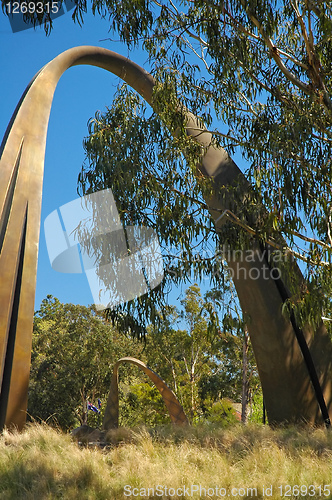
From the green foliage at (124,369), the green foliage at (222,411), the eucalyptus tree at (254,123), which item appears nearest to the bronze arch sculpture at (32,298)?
the eucalyptus tree at (254,123)

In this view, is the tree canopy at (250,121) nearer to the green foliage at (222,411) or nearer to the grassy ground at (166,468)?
the grassy ground at (166,468)

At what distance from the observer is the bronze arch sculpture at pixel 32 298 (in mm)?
6746

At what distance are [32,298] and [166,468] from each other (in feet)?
11.3

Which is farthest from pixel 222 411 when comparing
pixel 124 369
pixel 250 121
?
pixel 250 121

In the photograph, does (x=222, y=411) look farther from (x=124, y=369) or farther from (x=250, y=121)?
(x=250, y=121)

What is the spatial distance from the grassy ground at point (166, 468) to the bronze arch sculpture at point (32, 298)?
1199 mm

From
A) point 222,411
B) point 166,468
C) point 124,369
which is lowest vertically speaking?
point 222,411

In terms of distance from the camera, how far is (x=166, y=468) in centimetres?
468

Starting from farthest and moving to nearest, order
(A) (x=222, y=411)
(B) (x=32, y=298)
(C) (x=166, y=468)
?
(A) (x=222, y=411) → (B) (x=32, y=298) → (C) (x=166, y=468)

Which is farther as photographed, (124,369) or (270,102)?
(124,369)

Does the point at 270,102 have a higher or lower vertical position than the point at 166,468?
higher

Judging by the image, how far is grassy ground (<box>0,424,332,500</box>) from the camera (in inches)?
160

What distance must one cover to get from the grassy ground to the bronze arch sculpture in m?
1.20

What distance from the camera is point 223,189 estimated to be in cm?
870
